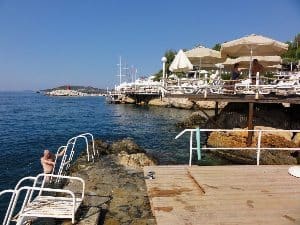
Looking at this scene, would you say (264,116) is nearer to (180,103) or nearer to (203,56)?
(203,56)

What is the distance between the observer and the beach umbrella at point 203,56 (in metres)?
24.4

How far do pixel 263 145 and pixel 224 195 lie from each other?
12.0 meters

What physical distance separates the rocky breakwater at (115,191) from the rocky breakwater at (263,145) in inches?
259

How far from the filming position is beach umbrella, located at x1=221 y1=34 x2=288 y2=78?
61.6 feet

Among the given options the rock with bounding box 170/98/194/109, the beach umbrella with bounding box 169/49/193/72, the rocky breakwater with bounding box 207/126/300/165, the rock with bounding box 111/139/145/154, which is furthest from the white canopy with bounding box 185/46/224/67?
the rock with bounding box 170/98/194/109

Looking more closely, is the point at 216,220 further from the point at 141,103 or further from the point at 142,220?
the point at 141,103

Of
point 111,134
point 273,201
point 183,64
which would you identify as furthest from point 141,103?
point 273,201

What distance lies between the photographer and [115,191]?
8.18 m

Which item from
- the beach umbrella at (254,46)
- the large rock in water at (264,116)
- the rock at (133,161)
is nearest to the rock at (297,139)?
the large rock in water at (264,116)

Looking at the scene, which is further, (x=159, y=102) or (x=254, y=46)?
(x=159, y=102)

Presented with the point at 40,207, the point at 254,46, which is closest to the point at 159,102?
the point at 254,46

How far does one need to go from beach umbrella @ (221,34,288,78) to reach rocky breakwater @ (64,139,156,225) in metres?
10.4

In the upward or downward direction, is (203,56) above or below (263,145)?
above

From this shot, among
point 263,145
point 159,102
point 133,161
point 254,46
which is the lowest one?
point 263,145
